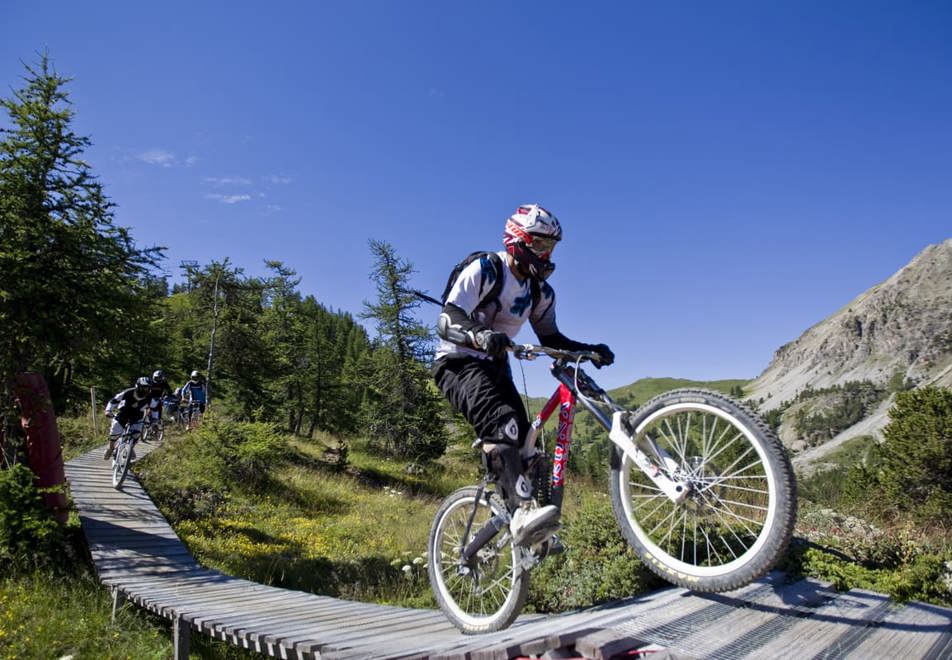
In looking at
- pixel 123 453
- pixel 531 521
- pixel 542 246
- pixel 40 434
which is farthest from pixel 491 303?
pixel 123 453

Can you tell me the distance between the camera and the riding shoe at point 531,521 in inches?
139

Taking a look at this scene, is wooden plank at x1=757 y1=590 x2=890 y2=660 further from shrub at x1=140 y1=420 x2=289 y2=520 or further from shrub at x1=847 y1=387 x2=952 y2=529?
shrub at x1=847 y1=387 x2=952 y2=529

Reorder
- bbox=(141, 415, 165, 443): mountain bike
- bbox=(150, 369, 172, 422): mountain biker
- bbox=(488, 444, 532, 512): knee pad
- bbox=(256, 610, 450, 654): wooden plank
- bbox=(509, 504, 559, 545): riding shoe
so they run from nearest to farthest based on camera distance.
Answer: bbox=(509, 504, 559, 545): riding shoe → bbox=(488, 444, 532, 512): knee pad → bbox=(256, 610, 450, 654): wooden plank → bbox=(150, 369, 172, 422): mountain biker → bbox=(141, 415, 165, 443): mountain bike

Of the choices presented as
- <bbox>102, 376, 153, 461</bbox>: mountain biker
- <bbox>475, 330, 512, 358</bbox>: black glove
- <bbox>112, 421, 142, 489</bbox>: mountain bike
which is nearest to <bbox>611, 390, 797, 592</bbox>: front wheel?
<bbox>475, 330, 512, 358</bbox>: black glove

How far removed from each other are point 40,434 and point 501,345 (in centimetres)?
1086

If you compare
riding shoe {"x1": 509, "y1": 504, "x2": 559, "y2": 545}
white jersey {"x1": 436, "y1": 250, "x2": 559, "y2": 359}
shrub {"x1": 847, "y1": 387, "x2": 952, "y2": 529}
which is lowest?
shrub {"x1": 847, "y1": 387, "x2": 952, "y2": 529}

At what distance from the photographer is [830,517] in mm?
7691

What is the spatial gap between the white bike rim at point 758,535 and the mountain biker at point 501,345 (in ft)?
1.74

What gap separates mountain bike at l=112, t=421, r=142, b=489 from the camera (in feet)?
43.2

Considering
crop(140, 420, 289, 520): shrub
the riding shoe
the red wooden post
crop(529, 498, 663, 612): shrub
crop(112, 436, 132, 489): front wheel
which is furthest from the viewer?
crop(140, 420, 289, 520): shrub

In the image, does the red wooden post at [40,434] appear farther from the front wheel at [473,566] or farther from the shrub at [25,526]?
the front wheel at [473,566]

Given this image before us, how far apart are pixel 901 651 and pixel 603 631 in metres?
1.68

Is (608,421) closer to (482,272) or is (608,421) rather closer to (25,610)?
(482,272)

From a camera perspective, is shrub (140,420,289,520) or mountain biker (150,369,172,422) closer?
shrub (140,420,289,520)
